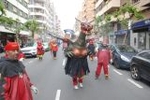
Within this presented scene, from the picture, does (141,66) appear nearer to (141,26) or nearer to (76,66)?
(76,66)

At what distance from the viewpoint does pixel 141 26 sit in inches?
1267

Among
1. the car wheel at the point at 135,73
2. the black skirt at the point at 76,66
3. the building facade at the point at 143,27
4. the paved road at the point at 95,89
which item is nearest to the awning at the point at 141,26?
the building facade at the point at 143,27

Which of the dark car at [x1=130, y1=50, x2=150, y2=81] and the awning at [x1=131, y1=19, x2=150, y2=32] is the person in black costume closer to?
the dark car at [x1=130, y1=50, x2=150, y2=81]

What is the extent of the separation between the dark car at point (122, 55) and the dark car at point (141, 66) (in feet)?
10.2

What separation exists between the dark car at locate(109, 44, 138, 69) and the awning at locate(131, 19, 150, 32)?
41.5ft

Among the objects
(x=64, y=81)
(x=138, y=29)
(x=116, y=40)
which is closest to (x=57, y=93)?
(x=64, y=81)

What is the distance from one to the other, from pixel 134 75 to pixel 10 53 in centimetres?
832

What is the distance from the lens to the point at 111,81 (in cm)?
1211

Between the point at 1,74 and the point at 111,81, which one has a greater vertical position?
the point at 1,74

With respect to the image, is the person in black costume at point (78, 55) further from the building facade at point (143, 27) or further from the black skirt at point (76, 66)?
the building facade at point (143, 27)

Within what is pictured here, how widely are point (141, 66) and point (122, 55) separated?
478cm

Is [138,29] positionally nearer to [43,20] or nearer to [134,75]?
[134,75]

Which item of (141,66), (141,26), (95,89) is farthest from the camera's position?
(141,26)

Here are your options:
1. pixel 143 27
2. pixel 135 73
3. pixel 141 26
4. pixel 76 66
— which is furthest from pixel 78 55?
pixel 141 26
